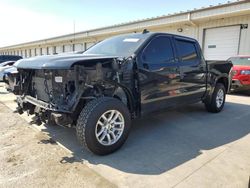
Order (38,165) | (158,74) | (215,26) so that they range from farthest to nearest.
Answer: (215,26), (158,74), (38,165)

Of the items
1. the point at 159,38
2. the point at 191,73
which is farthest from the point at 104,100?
the point at 191,73

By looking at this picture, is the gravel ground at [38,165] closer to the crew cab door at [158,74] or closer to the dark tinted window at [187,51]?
the crew cab door at [158,74]

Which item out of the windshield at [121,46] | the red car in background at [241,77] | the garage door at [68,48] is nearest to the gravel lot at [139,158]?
the windshield at [121,46]

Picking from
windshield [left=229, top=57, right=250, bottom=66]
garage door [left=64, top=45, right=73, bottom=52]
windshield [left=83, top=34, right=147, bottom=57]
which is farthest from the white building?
garage door [left=64, top=45, right=73, bottom=52]

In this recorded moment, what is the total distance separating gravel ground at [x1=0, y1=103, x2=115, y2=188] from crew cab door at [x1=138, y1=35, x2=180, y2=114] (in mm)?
1503

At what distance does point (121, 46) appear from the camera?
419 centimetres

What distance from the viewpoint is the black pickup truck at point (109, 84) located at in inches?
123

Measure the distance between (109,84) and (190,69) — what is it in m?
2.16

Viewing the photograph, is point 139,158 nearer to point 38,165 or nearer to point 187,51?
point 38,165

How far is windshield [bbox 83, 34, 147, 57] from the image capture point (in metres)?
3.92

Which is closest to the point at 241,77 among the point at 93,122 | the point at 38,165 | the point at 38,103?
the point at 93,122

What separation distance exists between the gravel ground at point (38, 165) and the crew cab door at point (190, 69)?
8.71 ft

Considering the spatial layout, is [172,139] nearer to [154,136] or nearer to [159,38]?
[154,136]

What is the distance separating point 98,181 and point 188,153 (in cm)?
147
